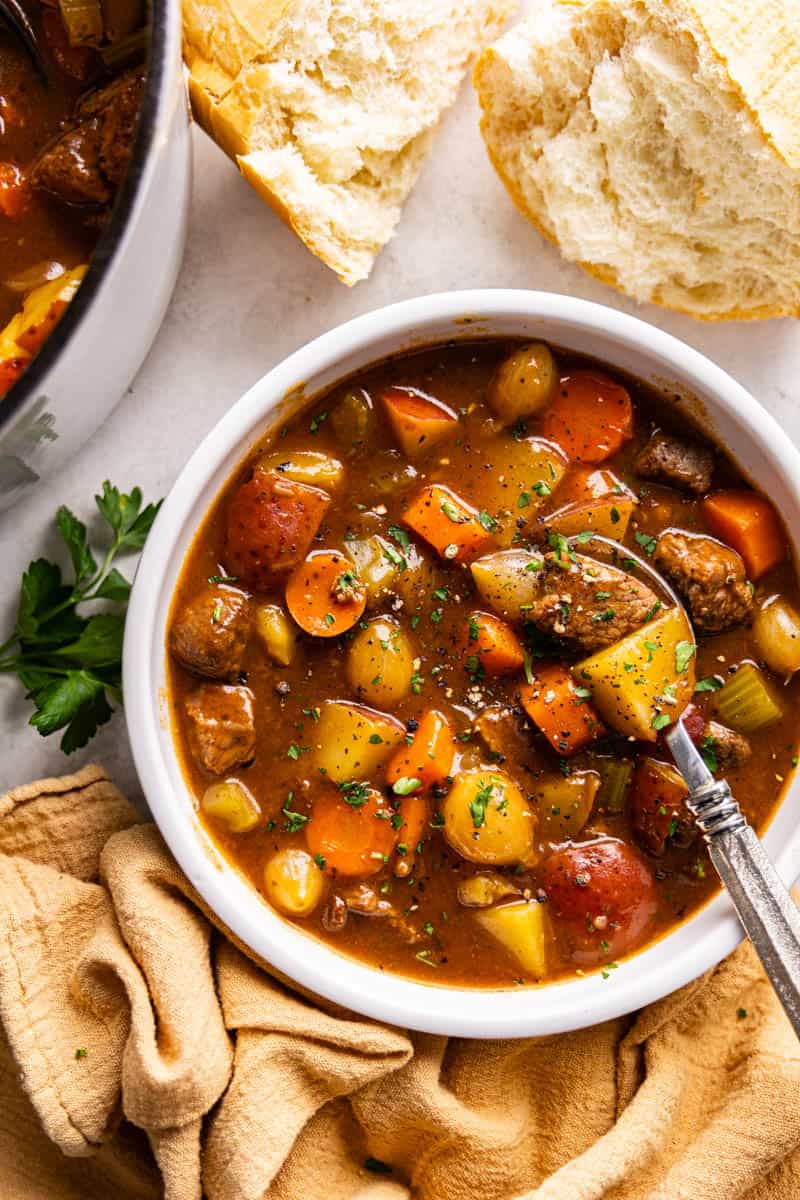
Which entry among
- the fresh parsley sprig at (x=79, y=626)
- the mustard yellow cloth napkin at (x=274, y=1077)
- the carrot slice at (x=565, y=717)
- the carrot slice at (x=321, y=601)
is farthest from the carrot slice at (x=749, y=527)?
the fresh parsley sprig at (x=79, y=626)

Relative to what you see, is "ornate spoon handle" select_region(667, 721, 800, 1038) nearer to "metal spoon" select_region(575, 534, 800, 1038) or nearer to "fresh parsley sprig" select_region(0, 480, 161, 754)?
"metal spoon" select_region(575, 534, 800, 1038)

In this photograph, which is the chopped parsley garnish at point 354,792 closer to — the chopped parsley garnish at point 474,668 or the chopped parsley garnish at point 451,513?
the chopped parsley garnish at point 474,668

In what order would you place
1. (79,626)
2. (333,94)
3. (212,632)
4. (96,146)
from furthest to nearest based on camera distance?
(79,626) → (333,94) → (212,632) → (96,146)

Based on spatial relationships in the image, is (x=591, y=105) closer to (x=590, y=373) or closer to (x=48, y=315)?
(x=590, y=373)

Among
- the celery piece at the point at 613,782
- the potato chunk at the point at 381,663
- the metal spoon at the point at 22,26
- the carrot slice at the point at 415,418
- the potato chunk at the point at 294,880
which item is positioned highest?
the metal spoon at the point at 22,26

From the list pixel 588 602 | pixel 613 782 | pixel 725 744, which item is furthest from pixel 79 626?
pixel 725 744

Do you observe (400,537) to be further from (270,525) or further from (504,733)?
(504,733)
